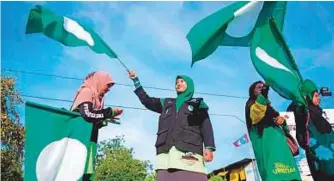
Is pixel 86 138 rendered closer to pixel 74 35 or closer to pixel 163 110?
pixel 163 110

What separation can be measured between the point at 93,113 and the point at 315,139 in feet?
7.27

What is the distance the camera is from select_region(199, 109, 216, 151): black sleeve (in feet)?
14.3

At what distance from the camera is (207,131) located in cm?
443

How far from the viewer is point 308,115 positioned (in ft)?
15.9

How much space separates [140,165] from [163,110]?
19.1 metres

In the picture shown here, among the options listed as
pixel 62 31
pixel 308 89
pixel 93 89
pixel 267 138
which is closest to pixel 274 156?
pixel 267 138

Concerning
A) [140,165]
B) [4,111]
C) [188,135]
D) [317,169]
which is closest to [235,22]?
[188,135]

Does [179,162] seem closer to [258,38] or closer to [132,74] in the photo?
[132,74]

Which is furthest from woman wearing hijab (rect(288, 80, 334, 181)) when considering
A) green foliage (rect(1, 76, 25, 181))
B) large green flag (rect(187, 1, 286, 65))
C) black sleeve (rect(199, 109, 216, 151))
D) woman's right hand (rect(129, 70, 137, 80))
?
green foliage (rect(1, 76, 25, 181))

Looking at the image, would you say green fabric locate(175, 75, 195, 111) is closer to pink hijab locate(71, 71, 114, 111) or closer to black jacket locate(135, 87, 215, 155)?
black jacket locate(135, 87, 215, 155)

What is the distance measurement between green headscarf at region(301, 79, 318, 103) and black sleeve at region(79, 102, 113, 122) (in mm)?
1960

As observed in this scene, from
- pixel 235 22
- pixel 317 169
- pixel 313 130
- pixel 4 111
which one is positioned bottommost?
pixel 317 169

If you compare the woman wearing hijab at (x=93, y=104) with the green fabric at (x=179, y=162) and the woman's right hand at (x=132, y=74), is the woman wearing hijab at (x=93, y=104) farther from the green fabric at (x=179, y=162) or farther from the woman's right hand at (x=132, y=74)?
the green fabric at (x=179, y=162)

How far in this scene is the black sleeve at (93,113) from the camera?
450 cm
